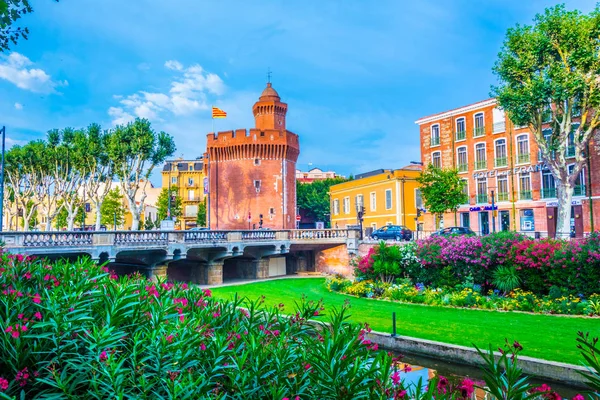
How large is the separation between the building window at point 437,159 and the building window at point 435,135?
94 cm

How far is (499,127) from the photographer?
3731 centimetres

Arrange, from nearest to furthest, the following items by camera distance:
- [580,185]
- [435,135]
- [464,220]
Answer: [580,185] < [464,220] < [435,135]

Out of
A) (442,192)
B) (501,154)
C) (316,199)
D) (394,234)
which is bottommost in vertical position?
(394,234)

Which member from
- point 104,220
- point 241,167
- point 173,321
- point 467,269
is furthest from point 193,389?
point 104,220

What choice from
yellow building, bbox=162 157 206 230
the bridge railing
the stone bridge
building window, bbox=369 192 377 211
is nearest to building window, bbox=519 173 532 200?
the stone bridge

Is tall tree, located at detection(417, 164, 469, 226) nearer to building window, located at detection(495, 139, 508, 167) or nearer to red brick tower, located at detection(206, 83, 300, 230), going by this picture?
building window, located at detection(495, 139, 508, 167)

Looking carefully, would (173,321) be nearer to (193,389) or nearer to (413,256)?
(193,389)

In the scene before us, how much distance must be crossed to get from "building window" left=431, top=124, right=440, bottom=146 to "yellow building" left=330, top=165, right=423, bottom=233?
11.2 ft

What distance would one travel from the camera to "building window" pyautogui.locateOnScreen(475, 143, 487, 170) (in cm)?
3856

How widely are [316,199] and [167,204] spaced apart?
24.3 meters

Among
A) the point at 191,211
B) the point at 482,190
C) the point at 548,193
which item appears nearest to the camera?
the point at 548,193

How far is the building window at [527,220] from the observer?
35.3 meters

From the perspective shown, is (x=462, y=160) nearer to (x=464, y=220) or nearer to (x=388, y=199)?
(x=464, y=220)

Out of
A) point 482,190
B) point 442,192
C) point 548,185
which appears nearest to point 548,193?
point 548,185
